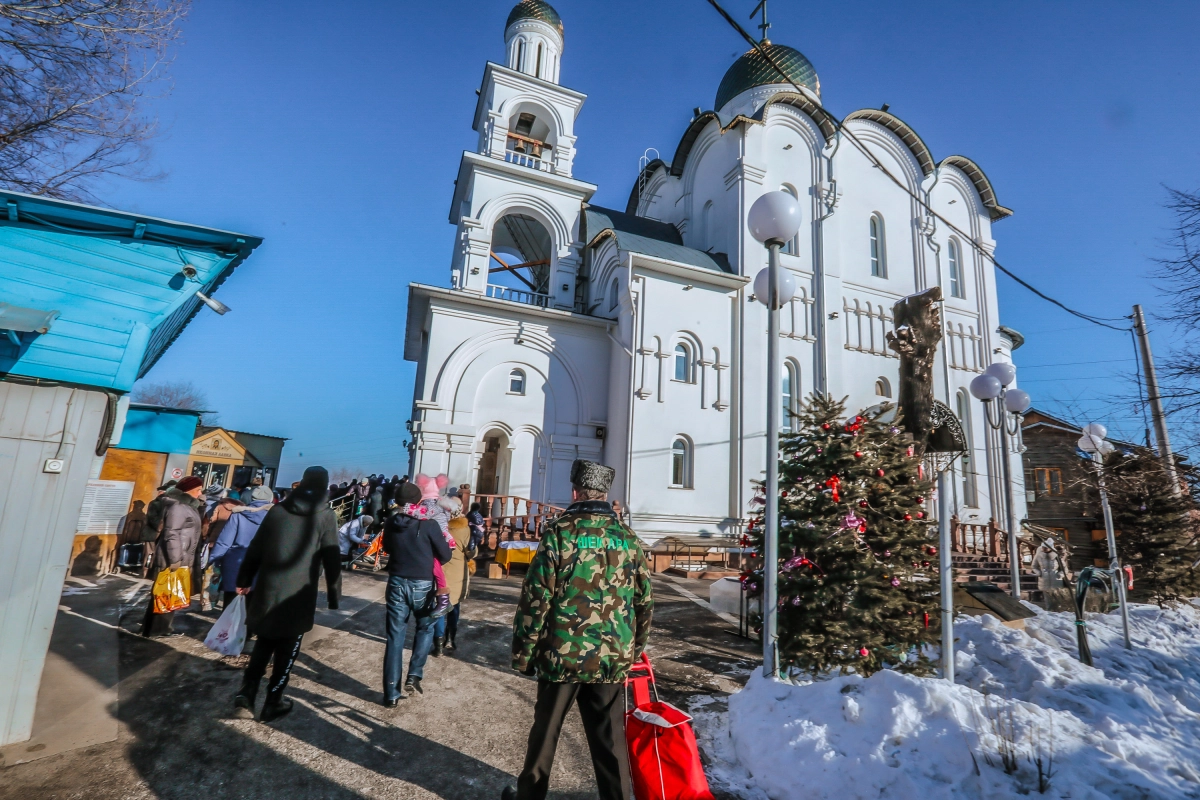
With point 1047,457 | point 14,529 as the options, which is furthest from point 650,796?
point 1047,457

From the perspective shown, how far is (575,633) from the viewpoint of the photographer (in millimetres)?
2727

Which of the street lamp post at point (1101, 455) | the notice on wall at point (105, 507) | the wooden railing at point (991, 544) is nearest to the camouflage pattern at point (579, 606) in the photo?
the street lamp post at point (1101, 455)

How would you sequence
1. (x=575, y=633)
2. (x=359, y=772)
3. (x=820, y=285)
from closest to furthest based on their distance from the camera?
(x=575, y=633)
(x=359, y=772)
(x=820, y=285)

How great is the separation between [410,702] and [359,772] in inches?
44.6

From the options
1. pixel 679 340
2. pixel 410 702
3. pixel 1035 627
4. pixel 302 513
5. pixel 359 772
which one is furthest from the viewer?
pixel 679 340

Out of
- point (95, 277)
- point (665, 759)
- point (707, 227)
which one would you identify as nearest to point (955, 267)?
point (707, 227)

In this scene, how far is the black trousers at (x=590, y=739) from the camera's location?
2.67 meters

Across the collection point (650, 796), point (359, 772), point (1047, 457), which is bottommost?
point (359, 772)

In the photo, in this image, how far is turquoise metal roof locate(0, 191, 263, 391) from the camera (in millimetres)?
A: 4055

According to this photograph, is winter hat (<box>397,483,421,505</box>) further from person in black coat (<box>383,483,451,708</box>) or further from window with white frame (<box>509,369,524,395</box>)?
window with white frame (<box>509,369,524,395</box>)

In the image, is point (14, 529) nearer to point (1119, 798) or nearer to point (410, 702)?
point (410, 702)

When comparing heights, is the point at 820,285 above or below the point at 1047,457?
above

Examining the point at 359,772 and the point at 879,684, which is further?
the point at 879,684

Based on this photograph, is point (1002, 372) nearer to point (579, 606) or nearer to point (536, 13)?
point (579, 606)
